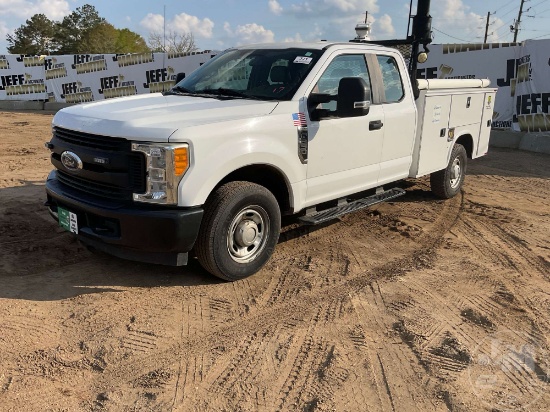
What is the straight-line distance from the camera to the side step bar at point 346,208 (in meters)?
4.66

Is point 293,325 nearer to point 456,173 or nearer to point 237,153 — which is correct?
point 237,153

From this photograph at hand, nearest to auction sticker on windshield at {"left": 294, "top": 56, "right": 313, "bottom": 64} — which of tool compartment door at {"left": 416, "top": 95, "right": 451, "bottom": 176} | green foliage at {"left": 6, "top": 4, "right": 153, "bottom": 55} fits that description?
tool compartment door at {"left": 416, "top": 95, "right": 451, "bottom": 176}

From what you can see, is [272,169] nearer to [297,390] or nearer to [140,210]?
[140,210]

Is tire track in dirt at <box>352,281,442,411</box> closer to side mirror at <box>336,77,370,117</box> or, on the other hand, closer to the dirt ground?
the dirt ground

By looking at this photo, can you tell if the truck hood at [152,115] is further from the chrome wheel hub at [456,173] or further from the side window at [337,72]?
the chrome wheel hub at [456,173]

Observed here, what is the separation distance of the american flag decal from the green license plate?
2.00 metres

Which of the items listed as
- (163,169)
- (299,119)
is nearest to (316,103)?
(299,119)

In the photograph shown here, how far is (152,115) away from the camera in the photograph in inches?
151

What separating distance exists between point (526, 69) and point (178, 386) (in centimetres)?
1229

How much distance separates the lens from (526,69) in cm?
1212

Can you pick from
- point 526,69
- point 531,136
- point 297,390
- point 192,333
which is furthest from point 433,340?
point 526,69

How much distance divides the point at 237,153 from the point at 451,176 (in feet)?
14.0

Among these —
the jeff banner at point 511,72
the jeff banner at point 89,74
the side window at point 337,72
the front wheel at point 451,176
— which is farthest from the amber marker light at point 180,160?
the jeff banner at point 89,74

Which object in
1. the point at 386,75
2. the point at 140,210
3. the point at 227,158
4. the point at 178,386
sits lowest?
the point at 178,386
